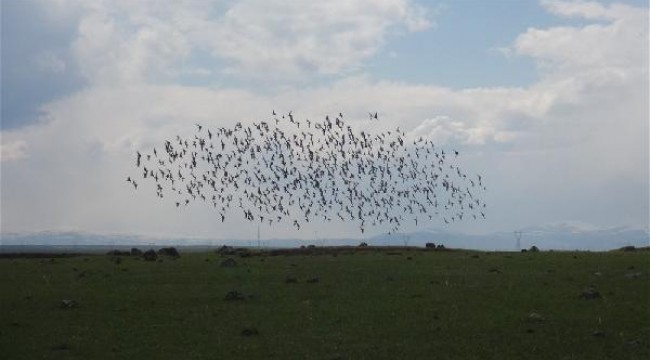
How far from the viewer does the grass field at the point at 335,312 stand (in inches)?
1053

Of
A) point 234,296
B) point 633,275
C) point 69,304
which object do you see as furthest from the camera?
point 633,275

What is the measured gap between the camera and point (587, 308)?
33750mm

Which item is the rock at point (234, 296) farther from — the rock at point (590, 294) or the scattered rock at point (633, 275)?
the scattered rock at point (633, 275)

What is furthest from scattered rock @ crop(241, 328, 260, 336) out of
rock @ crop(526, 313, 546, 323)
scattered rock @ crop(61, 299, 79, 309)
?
scattered rock @ crop(61, 299, 79, 309)

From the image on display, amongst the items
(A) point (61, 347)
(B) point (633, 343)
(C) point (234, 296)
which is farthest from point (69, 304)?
(B) point (633, 343)

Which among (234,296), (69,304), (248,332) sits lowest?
(248,332)

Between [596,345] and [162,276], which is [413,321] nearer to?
[596,345]

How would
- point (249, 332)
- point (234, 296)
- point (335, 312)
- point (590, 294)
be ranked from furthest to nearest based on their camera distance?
point (234, 296)
point (590, 294)
point (335, 312)
point (249, 332)

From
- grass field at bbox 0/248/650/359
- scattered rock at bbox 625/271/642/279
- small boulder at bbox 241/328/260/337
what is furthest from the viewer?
scattered rock at bbox 625/271/642/279

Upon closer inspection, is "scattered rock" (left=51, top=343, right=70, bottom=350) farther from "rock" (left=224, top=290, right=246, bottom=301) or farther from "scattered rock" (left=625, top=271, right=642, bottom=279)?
"scattered rock" (left=625, top=271, right=642, bottom=279)

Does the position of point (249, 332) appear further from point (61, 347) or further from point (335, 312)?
point (61, 347)

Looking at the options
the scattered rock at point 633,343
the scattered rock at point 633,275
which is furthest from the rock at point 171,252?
the scattered rock at point 633,343

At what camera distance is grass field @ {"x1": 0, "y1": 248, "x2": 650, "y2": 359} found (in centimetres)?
2673

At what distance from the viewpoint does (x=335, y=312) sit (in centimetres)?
3381
